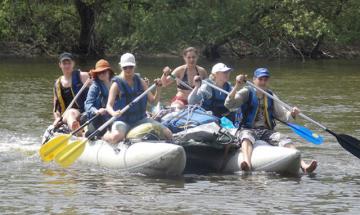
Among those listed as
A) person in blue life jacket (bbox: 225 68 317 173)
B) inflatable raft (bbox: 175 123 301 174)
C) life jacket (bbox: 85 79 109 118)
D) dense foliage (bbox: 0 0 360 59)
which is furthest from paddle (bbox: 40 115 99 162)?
dense foliage (bbox: 0 0 360 59)

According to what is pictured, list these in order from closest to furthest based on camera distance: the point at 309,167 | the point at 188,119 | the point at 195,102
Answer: the point at 309,167
the point at 188,119
the point at 195,102

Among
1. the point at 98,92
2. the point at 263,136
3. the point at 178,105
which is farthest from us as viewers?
the point at 178,105

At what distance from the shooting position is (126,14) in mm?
36344

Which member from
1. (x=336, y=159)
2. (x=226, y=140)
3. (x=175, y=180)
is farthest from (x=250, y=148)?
(x=336, y=159)

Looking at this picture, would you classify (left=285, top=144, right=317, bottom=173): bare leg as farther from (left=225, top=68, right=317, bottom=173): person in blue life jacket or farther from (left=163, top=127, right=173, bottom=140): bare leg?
(left=163, top=127, right=173, bottom=140): bare leg

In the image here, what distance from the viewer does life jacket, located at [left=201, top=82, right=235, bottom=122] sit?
1152cm

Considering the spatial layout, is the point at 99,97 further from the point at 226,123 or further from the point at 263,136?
the point at 263,136

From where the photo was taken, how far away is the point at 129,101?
10.9 meters

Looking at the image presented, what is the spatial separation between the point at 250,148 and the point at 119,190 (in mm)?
1823

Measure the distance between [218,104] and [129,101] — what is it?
4.49ft

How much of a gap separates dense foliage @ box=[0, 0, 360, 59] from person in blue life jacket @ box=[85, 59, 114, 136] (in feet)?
75.1

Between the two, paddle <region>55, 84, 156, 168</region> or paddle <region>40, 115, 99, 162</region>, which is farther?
paddle <region>40, 115, 99, 162</region>

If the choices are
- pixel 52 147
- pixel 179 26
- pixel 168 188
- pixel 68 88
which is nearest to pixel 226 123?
pixel 168 188

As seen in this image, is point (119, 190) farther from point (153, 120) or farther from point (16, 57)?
point (16, 57)
